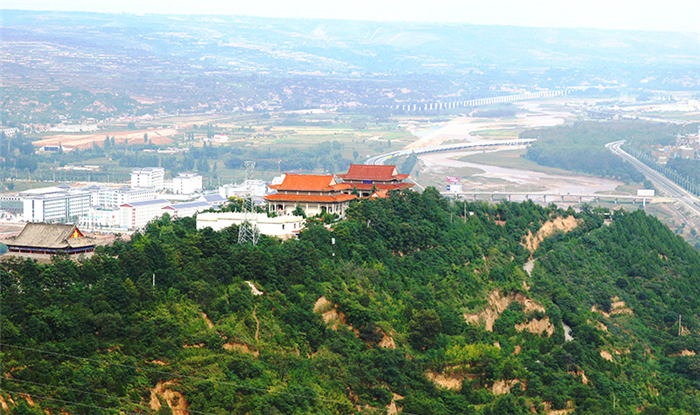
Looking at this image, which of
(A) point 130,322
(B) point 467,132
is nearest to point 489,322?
(A) point 130,322

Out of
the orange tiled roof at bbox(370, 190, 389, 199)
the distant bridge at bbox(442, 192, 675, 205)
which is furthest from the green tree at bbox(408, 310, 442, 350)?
the distant bridge at bbox(442, 192, 675, 205)

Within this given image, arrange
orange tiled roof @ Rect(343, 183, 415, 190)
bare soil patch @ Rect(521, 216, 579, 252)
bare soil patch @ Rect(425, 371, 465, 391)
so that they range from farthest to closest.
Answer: bare soil patch @ Rect(521, 216, 579, 252) → orange tiled roof @ Rect(343, 183, 415, 190) → bare soil patch @ Rect(425, 371, 465, 391)

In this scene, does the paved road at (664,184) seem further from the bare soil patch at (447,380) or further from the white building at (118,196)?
the bare soil patch at (447,380)

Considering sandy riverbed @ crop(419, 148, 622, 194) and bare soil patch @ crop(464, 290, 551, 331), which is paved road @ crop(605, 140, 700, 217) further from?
bare soil patch @ crop(464, 290, 551, 331)

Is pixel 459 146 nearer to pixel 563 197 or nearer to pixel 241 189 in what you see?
pixel 563 197

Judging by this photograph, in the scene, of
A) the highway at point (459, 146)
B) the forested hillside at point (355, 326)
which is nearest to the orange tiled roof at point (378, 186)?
the forested hillside at point (355, 326)

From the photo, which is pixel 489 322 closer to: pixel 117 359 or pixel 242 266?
pixel 242 266
